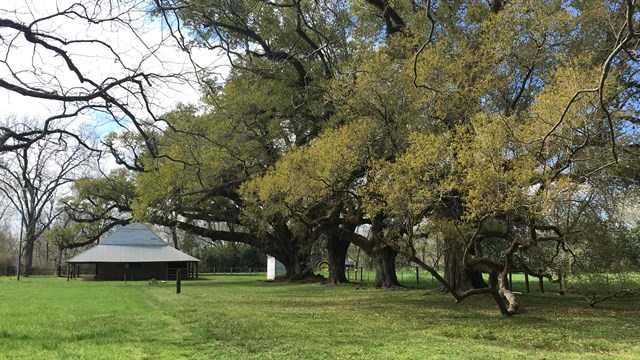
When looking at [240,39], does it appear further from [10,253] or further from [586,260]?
[10,253]

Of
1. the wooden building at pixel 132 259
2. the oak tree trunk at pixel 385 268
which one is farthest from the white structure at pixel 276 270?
the oak tree trunk at pixel 385 268

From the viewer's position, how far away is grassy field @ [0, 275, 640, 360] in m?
8.51

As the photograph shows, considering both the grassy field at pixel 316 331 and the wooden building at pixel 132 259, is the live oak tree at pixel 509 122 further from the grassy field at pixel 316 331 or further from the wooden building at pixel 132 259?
the wooden building at pixel 132 259

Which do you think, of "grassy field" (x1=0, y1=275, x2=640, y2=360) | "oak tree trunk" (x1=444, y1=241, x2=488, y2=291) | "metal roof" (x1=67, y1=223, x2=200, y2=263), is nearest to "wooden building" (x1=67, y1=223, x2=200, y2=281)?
"metal roof" (x1=67, y1=223, x2=200, y2=263)

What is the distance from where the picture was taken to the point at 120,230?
49.5 meters

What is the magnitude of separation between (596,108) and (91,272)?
179ft

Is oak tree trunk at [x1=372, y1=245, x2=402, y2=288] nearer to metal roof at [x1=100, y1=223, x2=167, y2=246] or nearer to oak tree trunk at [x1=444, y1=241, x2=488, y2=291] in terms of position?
oak tree trunk at [x1=444, y1=241, x2=488, y2=291]

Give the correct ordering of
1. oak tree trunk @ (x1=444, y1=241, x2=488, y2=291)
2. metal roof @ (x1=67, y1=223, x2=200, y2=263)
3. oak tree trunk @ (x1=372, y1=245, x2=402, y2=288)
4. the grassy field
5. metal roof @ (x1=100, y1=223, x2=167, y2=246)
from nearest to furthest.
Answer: the grassy field
oak tree trunk @ (x1=444, y1=241, x2=488, y2=291)
oak tree trunk @ (x1=372, y1=245, x2=402, y2=288)
metal roof @ (x1=67, y1=223, x2=200, y2=263)
metal roof @ (x1=100, y1=223, x2=167, y2=246)

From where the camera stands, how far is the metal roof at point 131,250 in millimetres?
44525

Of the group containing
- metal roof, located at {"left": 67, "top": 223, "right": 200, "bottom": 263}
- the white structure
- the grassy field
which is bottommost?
the grassy field

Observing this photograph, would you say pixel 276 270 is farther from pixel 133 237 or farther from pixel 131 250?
pixel 133 237

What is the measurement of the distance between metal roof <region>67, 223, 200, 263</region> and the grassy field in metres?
28.4

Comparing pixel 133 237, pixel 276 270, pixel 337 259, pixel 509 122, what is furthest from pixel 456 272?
pixel 133 237

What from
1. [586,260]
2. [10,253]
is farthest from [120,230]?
[586,260]
